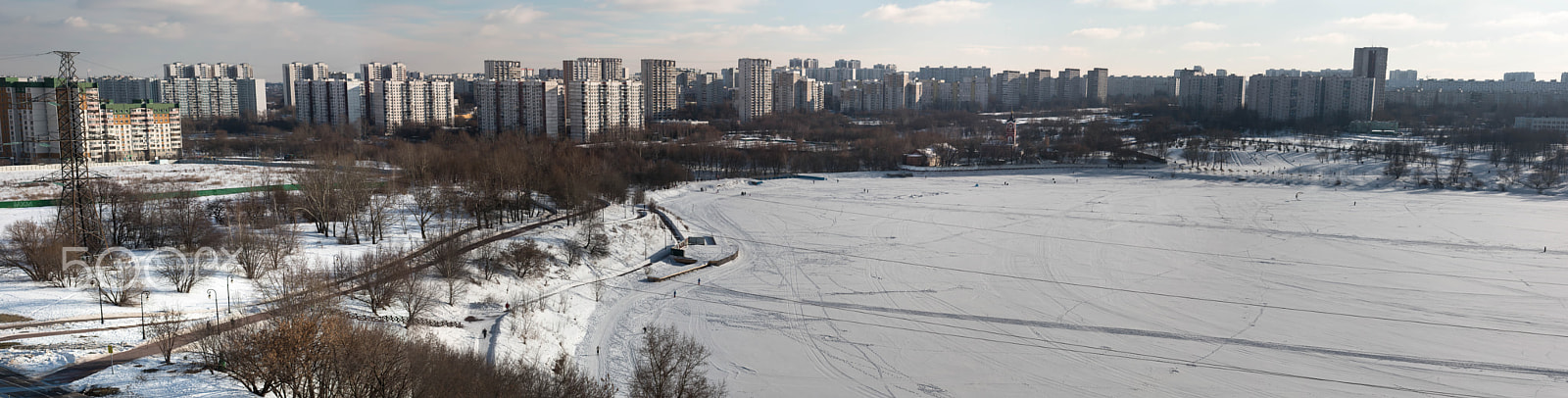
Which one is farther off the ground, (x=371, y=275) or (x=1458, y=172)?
Result: (x=1458, y=172)

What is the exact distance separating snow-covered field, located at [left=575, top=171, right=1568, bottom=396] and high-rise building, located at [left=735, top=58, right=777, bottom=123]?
42486 mm

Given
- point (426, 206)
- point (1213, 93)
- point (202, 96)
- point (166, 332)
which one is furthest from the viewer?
point (1213, 93)

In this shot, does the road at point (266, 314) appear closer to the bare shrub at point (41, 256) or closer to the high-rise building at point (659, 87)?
the bare shrub at point (41, 256)

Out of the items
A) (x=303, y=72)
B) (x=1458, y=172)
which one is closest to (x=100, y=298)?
(x=1458, y=172)

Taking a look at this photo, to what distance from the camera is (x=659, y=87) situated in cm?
6694

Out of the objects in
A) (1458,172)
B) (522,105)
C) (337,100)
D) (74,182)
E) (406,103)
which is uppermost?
(337,100)

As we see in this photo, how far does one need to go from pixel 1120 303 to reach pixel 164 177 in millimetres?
28421

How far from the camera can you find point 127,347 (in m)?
9.51

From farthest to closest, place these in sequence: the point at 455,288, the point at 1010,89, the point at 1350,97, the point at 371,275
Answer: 1. the point at 1010,89
2. the point at 1350,97
3. the point at 455,288
4. the point at 371,275

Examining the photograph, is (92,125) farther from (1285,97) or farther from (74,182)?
(1285,97)

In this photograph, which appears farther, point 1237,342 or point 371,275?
point 371,275

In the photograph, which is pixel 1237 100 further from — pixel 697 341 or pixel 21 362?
pixel 21 362

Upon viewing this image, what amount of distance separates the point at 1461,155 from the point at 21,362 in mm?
46871

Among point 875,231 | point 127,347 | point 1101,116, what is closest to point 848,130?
point 1101,116
